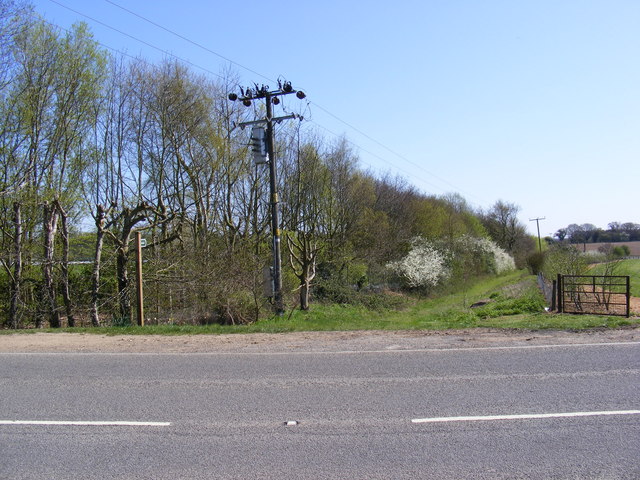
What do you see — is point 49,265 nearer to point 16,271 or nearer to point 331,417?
point 16,271

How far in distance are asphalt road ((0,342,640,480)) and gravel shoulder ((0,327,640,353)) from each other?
131 centimetres

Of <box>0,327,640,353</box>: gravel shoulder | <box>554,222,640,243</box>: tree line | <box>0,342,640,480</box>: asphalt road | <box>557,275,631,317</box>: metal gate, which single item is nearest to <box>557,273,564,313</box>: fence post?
<box>557,275,631,317</box>: metal gate

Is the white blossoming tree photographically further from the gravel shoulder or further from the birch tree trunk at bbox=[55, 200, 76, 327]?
the gravel shoulder

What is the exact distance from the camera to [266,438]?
5.37 meters

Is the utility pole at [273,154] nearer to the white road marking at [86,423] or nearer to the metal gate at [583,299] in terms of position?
the metal gate at [583,299]

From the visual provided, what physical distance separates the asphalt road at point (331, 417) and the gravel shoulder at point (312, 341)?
1307 mm

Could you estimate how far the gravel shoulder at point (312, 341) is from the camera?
417 inches

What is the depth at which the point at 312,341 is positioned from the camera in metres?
11.7

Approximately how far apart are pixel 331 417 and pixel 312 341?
18.8 ft

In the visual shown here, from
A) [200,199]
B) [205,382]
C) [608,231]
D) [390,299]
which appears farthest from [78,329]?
[608,231]

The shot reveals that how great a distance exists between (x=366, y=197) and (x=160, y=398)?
33.0 metres

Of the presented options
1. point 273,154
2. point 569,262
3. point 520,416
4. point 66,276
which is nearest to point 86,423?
point 520,416

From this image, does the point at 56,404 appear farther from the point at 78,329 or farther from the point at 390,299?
the point at 390,299

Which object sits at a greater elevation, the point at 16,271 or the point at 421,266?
the point at 16,271
